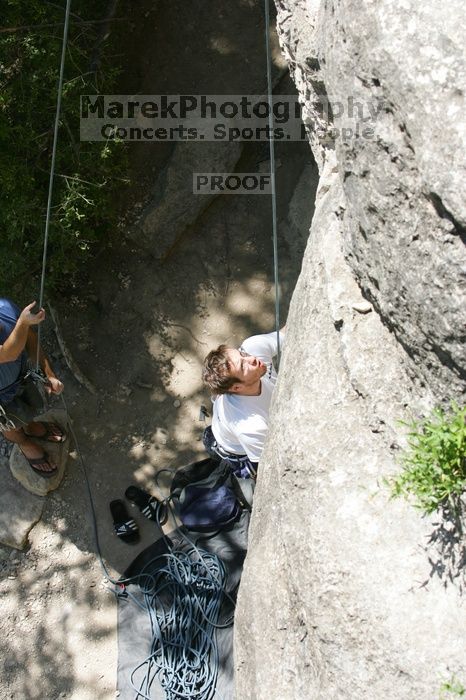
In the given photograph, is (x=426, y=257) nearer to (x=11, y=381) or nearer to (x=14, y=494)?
(x=11, y=381)

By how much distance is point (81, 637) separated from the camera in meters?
4.20

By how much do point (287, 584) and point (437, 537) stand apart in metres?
0.71

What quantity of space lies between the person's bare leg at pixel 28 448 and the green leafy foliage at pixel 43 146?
0.92 metres

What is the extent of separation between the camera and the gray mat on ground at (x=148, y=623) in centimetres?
373

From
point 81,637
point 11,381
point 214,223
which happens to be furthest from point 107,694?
point 214,223

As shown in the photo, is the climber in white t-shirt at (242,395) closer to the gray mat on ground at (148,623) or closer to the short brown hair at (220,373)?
the short brown hair at (220,373)

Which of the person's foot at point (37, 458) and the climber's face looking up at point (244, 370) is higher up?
the climber's face looking up at point (244, 370)

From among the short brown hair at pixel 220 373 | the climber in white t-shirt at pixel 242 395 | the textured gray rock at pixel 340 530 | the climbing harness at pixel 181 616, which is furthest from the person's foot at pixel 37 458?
the textured gray rock at pixel 340 530

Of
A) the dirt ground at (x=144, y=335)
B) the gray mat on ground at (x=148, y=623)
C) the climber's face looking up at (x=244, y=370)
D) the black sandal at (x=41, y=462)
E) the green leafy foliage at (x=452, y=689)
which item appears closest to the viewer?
the green leafy foliage at (x=452, y=689)

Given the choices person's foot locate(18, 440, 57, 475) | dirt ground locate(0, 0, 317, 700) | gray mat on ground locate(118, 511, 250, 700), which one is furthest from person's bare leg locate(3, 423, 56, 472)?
gray mat on ground locate(118, 511, 250, 700)

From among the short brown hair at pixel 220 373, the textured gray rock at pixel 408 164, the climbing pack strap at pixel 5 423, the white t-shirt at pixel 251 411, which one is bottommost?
the climbing pack strap at pixel 5 423
